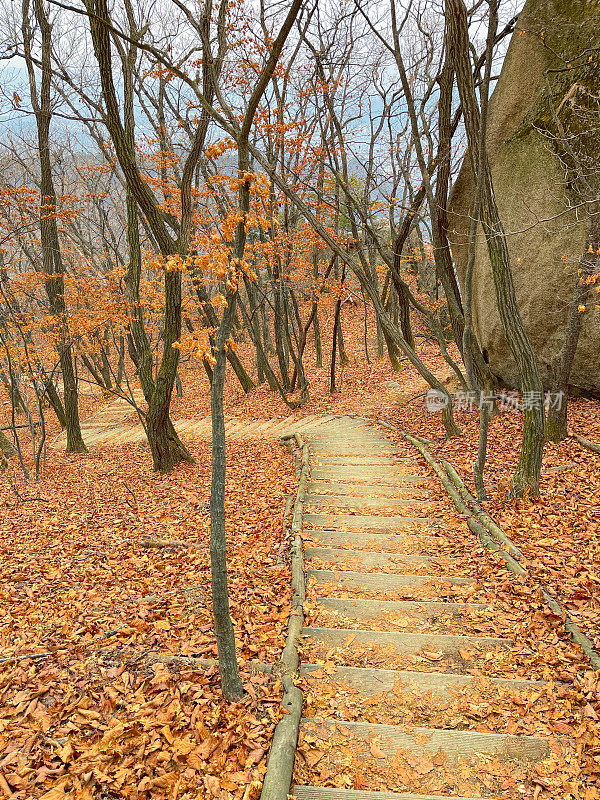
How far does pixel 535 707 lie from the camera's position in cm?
322

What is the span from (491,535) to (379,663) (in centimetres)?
245

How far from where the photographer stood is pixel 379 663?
373 centimetres

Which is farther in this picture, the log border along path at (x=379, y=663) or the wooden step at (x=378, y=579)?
the wooden step at (x=378, y=579)

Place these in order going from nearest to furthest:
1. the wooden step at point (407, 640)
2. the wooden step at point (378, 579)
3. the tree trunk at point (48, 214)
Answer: the wooden step at point (407, 640) < the wooden step at point (378, 579) < the tree trunk at point (48, 214)

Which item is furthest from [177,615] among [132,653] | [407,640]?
[407,640]

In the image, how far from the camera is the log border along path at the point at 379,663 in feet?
9.15

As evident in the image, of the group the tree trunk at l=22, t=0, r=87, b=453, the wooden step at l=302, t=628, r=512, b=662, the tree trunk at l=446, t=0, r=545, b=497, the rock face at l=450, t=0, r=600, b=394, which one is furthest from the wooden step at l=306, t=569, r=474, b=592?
the tree trunk at l=22, t=0, r=87, b=453

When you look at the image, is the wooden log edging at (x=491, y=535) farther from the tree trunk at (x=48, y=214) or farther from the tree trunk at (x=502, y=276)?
the tree trunk at (x=48, y=214)

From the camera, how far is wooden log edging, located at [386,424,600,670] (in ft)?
12.2

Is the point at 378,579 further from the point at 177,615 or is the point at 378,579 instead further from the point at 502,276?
the point at 502,276

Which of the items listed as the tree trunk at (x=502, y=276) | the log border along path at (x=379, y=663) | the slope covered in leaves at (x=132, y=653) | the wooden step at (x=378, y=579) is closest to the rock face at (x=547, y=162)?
the tree trunk at (x=502, y=276)

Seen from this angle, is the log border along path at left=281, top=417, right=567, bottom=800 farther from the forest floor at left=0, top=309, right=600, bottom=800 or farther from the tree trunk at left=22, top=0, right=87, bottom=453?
the tree trunk at left=22, top=0, right=87, bottom=453

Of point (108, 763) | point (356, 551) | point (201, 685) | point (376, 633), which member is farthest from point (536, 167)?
point (108, 763)

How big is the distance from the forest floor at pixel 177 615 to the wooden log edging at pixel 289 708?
0.27 ft
